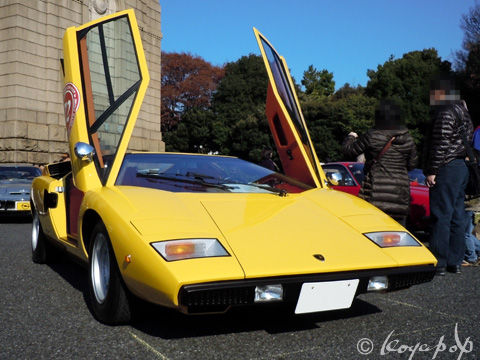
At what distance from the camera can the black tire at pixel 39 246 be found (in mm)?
4895

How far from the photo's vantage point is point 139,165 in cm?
362

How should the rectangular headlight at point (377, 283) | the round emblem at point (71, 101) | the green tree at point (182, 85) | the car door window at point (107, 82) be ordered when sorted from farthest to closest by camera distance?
the green tree at point (182, 85), the round emblem at point (71, 101), the car door window at point (107, 82), the rectangular headlight at point (377, 283)

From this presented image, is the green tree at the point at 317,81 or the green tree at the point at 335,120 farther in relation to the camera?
the green tree at the point at 317,81

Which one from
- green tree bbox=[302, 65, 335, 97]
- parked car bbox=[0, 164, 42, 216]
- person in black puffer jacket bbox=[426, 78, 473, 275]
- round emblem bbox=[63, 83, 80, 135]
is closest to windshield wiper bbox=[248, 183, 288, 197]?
round emblem bbox=[63, 83, 80, 135]

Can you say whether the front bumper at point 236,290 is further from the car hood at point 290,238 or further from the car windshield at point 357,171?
the car windshield at point 357,171

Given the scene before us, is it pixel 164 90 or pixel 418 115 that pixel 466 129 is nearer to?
pixel 418 115

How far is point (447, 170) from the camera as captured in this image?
454cm

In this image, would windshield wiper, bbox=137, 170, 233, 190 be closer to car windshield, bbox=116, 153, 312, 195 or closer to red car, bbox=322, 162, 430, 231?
car windshield, bbox=116, 153, 312, 195

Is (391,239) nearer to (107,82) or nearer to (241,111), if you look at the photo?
(107,82)

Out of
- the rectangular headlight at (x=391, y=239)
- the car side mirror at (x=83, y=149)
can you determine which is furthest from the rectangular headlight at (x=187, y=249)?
the car side mirror at (x=83, y=149)

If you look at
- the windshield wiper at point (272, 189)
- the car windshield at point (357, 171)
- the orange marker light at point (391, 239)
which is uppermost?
the windshield wiper at point (272, 189)

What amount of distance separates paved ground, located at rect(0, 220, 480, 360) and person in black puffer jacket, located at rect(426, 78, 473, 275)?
0.86 m

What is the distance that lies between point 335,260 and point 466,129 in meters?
2.71

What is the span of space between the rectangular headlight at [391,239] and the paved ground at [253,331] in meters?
0.47
